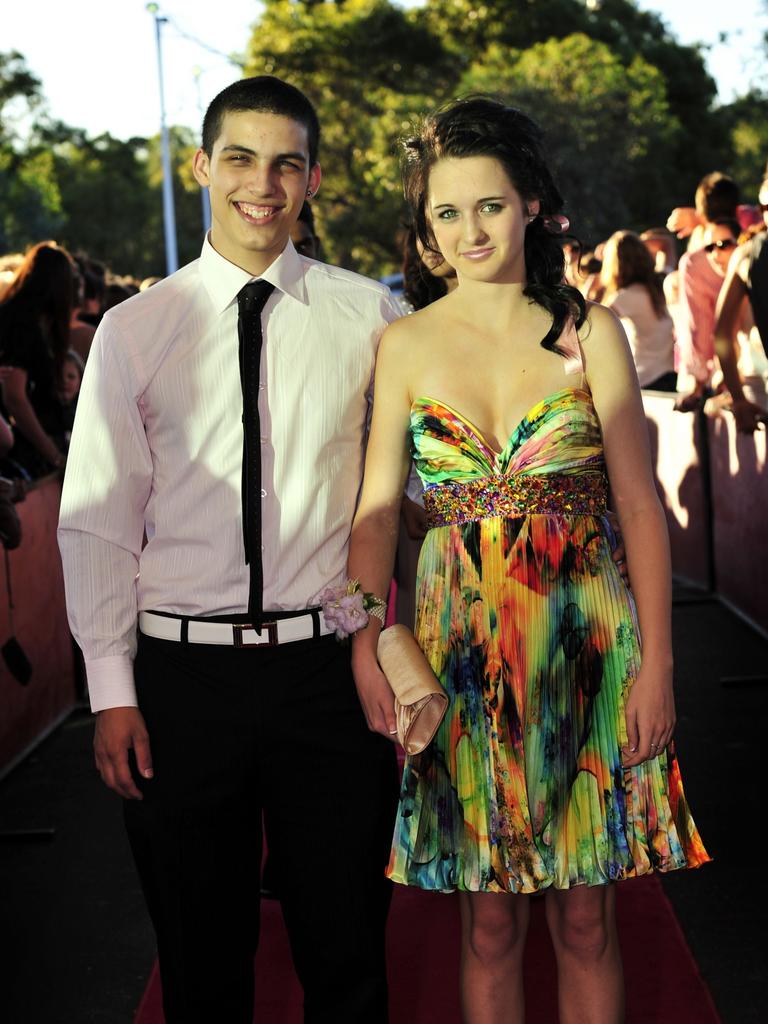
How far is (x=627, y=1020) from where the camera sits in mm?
3570

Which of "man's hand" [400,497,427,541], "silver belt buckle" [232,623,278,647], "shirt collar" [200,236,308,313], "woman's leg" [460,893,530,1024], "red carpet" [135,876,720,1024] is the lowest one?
"red carpet" [135,876,720,1024]

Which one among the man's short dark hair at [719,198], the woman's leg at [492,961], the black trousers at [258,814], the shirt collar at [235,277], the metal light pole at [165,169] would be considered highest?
the metal light pole at [165,169]

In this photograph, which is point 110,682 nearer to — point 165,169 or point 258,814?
point 258,814

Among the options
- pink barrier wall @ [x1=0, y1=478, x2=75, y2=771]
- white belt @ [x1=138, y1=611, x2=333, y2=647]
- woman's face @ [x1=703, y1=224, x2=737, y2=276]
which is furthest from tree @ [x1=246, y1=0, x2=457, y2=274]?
white belt @ [x1=138, y1=611, x2=333, y2=647]

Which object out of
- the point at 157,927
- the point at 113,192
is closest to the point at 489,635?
the point at 157,927

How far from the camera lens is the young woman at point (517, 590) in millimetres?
2816

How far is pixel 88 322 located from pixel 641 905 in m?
6.73

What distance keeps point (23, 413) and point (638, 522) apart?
5.11 m

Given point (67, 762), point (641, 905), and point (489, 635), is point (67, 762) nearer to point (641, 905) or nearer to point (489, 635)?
point (641, 905)

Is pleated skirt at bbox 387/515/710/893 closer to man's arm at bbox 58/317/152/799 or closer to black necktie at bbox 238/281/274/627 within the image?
black necktie at bbox 238/281/274/627

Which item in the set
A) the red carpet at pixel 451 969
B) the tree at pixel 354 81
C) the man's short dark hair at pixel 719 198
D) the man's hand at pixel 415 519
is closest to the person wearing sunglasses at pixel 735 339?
the man's short dark hair at pixel 719 198

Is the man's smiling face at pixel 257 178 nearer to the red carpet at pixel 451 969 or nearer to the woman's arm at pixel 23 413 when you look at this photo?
the red carpet at pixel 451 969

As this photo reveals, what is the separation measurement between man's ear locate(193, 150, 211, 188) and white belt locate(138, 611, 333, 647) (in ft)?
2.87

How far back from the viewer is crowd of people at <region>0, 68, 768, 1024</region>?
2.78m
